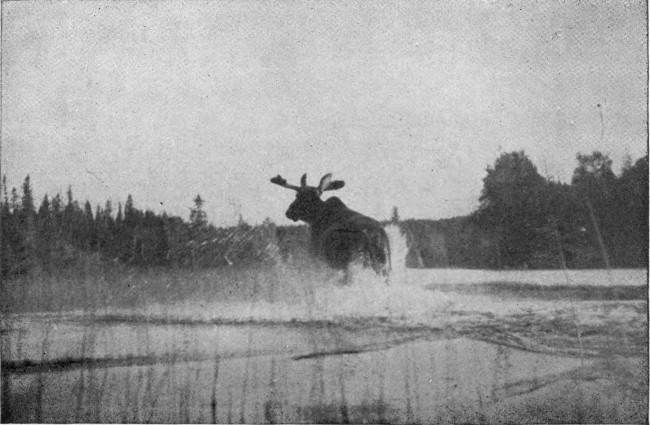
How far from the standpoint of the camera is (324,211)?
4543 millimetres

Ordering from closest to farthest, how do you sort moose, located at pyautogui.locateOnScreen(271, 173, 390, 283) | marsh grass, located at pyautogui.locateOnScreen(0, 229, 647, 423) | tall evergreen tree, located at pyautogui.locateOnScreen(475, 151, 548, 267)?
marsh grass, located at pyautogui.locateOnScreen(0, 229, 647, 423), tall evergreen tree, located at pyautogui.locateOnScreen(475, 151, 548, 267), moose, located at pyautogui.locateOnScreen(271, 173, 390, 283)

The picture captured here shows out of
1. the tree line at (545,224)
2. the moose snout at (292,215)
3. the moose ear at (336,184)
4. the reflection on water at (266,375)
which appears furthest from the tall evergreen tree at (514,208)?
the moose snout at (292,215)

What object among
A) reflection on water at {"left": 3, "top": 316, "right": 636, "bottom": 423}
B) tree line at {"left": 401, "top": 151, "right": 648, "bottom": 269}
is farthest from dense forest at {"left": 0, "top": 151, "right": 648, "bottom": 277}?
reflection on water at {"left": 3, "top": 316, "right": 636, "bottom": 423}

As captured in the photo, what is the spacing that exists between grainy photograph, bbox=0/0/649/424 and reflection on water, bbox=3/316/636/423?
0.01 m

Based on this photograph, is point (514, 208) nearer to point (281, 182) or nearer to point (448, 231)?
point (448, 231)

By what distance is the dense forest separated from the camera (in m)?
4.26

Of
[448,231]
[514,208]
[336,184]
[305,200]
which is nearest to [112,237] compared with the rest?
[305,200]

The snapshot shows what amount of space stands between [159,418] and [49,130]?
2106 millimetres

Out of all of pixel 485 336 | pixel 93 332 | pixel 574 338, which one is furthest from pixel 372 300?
pixel 93 332

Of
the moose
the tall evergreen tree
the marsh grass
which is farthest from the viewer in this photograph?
the moose

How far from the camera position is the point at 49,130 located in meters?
4.68

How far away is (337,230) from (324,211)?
16 cm

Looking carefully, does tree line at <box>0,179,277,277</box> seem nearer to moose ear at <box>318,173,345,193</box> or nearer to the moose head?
the moose head

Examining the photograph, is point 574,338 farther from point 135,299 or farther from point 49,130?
point 49,130
